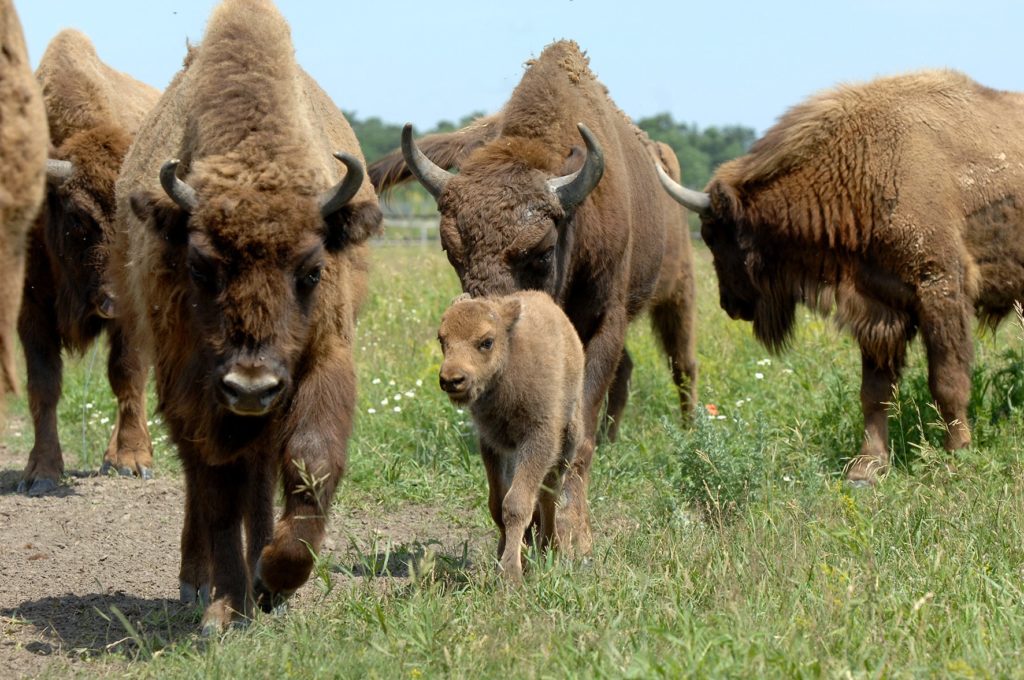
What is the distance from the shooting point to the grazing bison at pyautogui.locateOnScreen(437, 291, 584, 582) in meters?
5.19

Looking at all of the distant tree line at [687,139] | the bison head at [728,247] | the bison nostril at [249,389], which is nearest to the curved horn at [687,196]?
the bison head at [728,247]

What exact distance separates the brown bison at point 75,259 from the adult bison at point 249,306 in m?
2.72

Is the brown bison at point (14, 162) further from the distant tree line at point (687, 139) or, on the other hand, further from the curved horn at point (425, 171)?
the distant tree line at point (687, 139)

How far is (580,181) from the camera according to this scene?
21.3 feet

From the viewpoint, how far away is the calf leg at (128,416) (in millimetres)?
8752

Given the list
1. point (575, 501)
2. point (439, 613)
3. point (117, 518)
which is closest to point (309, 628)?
point (439, 613)

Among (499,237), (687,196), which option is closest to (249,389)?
(499,237)

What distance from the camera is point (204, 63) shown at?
572 centimetres

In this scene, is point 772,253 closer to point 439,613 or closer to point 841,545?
point 841,545

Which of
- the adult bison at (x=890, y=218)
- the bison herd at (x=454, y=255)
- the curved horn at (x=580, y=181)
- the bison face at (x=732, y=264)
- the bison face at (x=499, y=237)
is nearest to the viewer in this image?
the bison herd at (x=454, y=255)

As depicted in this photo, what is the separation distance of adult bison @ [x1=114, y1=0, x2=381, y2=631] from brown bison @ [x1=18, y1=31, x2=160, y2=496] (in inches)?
107

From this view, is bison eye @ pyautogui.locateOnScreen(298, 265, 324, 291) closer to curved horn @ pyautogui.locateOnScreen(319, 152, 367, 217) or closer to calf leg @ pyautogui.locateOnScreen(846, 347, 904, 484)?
curved horn @ pyautogui.locateOnScreen(319, 152, 367, 217)

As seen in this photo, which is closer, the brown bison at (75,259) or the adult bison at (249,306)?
the adult bison at (249,306)

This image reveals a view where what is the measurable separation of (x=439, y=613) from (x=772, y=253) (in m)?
4.61
